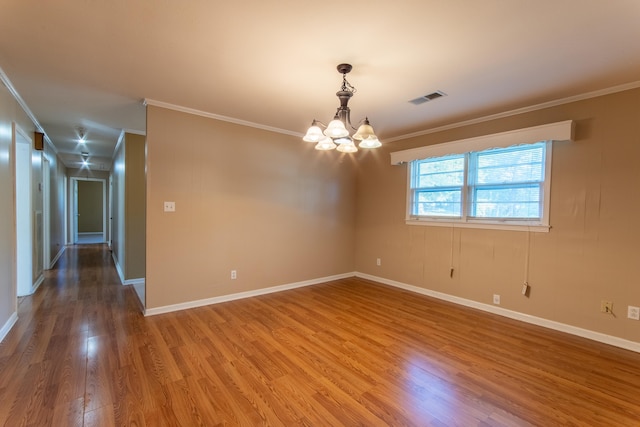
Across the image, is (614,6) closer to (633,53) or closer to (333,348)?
(633,53)

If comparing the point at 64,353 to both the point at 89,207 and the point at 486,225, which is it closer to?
the point at 486,225

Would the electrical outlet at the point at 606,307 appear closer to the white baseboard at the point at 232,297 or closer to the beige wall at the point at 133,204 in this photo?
the white baseboard at the point at 232,297

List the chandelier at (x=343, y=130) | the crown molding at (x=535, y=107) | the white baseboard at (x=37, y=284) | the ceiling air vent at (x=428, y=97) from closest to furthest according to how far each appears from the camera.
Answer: the chandelier at (x=343, y=130) < the crown molding at (x=535, y=107) < the ceiling air vent at (x=428, y=97) < the white baseboard at (x=37, y=284)

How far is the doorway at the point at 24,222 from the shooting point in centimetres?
388

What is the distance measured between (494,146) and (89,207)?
1427 centimetres

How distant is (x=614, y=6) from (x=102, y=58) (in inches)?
141

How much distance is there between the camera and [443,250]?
4238mm

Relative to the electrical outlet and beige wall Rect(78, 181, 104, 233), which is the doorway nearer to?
the electrical outlet

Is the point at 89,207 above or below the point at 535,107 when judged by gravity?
below

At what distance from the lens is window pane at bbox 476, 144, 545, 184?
3375 mm

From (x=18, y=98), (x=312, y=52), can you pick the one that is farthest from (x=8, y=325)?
(x=312, y=52)

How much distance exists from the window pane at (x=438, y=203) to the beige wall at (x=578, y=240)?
29 centimetres

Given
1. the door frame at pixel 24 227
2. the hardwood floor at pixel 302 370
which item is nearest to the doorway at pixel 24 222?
the door frame at pixel 24 227

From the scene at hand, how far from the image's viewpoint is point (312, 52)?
2297 mm
